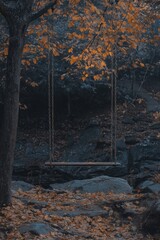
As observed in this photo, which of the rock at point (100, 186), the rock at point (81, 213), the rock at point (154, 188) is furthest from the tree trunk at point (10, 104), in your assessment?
the rock at point (154, 188)

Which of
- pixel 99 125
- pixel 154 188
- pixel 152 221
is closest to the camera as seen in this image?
pixel 152 221

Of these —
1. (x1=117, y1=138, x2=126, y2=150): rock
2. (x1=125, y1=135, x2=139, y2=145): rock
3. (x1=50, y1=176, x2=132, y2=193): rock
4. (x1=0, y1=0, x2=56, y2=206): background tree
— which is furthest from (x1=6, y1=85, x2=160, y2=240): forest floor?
(x1=125, y1=135, x2=139, y2=145): rock

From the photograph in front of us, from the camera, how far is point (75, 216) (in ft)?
25.5

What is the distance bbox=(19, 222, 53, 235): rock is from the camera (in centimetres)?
657

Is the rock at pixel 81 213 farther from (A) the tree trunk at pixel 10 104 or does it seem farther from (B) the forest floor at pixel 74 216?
(A) the tree trunk at pixel 10 104

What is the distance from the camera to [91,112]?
17.2 m

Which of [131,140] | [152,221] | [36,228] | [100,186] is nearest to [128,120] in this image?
[131,140]

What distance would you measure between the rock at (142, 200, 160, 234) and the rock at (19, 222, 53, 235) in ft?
5.28

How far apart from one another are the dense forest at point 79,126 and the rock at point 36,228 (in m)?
0.02

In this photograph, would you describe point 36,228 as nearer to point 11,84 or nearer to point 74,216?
point 74,216

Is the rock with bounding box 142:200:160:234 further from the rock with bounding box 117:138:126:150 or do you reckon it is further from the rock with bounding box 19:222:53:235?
the rock with bounding box 117:138:126:150

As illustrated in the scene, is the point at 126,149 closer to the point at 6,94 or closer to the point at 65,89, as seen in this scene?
the point at 65,89

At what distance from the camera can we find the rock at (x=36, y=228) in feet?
21.5

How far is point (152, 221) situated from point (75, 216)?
1.37m
